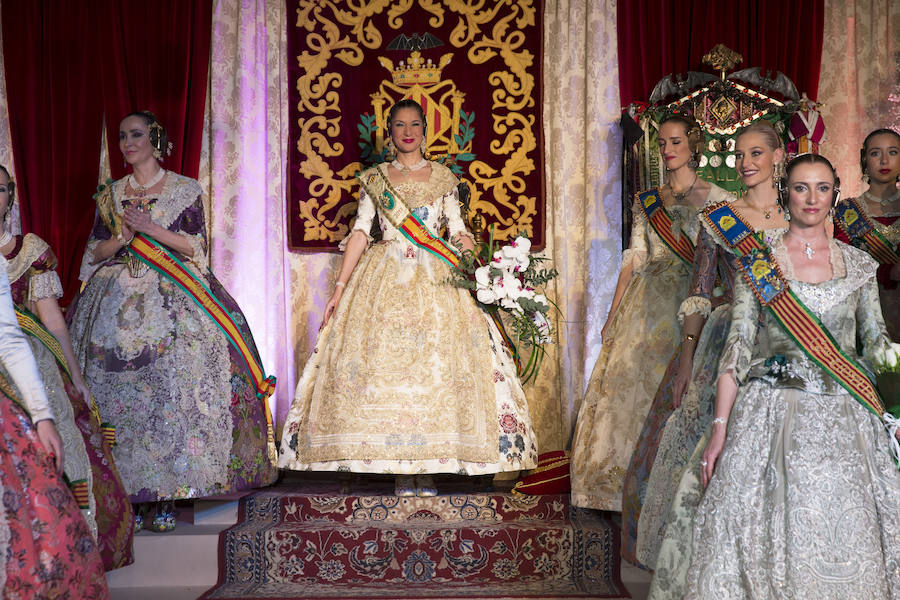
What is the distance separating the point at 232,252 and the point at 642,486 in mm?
2659

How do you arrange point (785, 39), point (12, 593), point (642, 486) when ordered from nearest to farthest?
point (12, 593)
point (642, 486)
point (785, 39)

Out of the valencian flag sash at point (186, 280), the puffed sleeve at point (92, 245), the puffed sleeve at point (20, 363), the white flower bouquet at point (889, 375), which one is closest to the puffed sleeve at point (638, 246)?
the white flower bouquet at point (889, 375)

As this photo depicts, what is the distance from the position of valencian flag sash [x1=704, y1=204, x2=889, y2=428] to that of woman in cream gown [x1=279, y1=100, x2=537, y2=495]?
1.61 meters

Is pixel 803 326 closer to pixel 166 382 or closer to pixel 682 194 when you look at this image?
pixel 682 194

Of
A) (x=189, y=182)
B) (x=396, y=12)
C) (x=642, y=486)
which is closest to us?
(x=642, y=486)

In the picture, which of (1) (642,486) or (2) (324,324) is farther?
(2) (324,324)

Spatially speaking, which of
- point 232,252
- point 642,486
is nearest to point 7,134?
point 232,252

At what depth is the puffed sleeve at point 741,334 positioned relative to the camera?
107 inches

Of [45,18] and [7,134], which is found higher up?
[45,18]

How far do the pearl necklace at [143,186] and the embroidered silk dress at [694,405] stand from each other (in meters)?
2.32

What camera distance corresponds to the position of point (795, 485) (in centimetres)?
251

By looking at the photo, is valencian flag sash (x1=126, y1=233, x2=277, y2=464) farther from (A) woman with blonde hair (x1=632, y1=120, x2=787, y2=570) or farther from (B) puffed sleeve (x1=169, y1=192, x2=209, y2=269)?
(A) woman with blonde hair (x1=632, y1=120, x2=787, y2=570)

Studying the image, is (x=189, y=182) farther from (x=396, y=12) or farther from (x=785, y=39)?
(x=785, y=39)

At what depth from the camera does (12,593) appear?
2.43 metres
